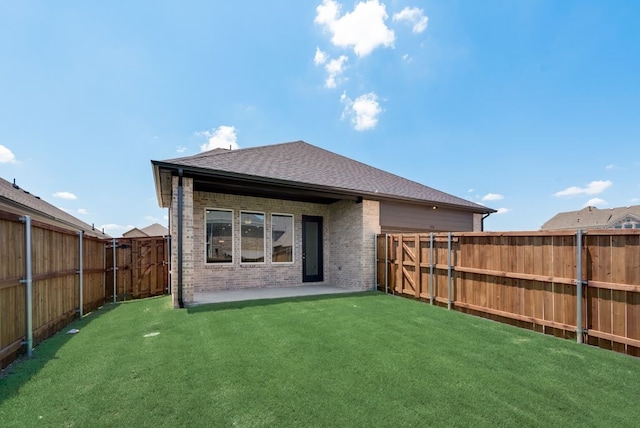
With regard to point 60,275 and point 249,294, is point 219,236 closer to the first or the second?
point 249,294

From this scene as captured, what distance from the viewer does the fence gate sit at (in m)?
8.05

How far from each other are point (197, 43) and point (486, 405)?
39.1 ft

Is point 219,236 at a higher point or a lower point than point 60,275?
higher

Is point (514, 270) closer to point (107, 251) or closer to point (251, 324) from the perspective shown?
point (251, 324)

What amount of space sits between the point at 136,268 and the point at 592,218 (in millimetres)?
45526

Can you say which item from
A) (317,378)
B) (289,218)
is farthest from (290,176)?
(317,378)

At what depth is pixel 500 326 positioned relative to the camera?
505cm

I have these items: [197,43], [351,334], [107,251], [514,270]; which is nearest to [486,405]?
[351,334]

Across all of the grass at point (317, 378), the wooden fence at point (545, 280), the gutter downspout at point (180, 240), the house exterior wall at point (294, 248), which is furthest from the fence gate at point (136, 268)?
the wooden fence at point (545, 280)

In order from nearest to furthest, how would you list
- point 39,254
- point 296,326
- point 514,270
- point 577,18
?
point 39,254 → point 296,326 → point 514,270 → point 577,18

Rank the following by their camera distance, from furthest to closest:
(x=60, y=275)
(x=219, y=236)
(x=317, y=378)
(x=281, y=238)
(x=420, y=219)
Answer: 1. (x=420, y=219)
2. (x=281, y=238)
3. (x=219, y=236)
4. (x=60, y=275)
5. (x=317, y=378)

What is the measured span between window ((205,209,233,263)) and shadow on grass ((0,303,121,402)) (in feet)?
12.6

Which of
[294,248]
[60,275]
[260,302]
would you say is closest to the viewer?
[60,275]

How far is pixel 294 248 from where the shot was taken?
9.91 m
